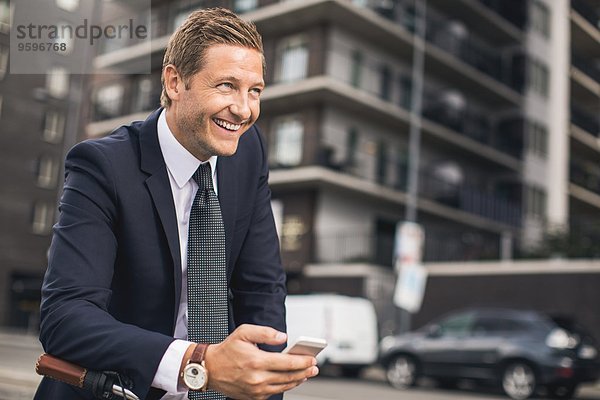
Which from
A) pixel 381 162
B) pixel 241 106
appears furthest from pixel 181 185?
pixel 381 162

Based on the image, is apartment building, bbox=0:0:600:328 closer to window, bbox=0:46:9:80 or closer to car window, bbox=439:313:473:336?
window, bbox=0:46:9:80

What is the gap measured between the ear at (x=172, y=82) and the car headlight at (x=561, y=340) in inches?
539

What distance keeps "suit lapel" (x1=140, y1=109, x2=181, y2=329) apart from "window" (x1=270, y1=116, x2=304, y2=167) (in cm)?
2536

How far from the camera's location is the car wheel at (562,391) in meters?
14.2

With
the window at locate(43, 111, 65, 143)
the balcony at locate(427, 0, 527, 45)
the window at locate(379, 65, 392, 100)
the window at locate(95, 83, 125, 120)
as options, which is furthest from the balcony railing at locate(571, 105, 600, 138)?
the window at locate(43, 111, 65, 143)

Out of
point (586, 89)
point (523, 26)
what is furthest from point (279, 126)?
point (586, 89)

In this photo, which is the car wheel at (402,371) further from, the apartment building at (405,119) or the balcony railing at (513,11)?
the balcony railing at (513,11)

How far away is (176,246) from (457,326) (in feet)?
49.1

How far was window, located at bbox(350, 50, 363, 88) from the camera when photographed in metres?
28.4

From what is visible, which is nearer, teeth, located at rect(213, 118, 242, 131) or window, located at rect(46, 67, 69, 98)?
teeth, located at rect(213, 118, 242, 131)

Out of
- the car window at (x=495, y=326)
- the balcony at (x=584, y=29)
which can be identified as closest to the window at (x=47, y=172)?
the balcony at (x=584, y=29)

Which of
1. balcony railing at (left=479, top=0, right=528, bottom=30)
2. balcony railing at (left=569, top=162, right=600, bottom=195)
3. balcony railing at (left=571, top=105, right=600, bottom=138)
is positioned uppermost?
balcony railing at (left=479, top=0, right=528, bottom=30)

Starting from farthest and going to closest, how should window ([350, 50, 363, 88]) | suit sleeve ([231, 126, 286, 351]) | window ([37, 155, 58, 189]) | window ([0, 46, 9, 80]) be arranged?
window ([37, 155, 58, 189]) → window ([0, 46, 9, 80]) → window ([350, 50, 363, 88]) → suit sleeve ([231, 126, 286, 351])

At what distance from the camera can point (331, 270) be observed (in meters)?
25.8
